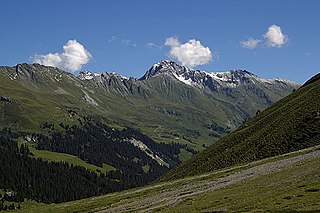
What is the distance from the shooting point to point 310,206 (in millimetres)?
33031

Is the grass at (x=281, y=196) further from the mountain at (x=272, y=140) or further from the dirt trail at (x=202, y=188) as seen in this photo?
the mountain at (x=272, y=140)

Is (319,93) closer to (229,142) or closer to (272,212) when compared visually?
(229,142)

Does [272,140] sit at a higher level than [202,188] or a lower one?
higher

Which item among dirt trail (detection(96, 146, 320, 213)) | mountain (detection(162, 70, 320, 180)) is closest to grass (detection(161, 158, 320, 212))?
dirt trail (detection(96, 146, 320, 213))

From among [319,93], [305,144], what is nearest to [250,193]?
[305,144]

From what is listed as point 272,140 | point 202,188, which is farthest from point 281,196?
point 272,140

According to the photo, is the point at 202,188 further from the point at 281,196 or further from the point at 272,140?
the point at 272,140

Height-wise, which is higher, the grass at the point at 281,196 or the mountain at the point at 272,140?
the mountain at the point at 272,140

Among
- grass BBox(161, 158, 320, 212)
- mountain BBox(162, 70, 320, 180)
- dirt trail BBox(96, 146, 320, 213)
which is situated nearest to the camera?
grass BBox(161, 158, 320, 212)

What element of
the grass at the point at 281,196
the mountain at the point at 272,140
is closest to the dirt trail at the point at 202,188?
the grass at the point at 281,196

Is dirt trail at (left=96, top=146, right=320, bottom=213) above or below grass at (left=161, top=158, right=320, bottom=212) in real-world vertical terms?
above

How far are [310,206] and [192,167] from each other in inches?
4209

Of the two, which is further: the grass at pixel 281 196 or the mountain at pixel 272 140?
the mountain at pixel 272 140

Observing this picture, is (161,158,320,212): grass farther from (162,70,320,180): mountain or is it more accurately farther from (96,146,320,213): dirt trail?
(162,70,320,180): mountain
